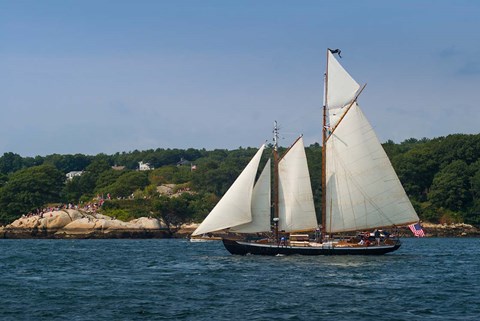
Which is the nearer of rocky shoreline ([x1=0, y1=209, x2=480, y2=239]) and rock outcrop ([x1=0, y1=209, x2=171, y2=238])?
rock outcrop ([x1=0, y1=209, x2=171, y2=238])

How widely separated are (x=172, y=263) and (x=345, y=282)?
22.6 meters

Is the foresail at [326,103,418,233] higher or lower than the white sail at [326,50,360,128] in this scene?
lower

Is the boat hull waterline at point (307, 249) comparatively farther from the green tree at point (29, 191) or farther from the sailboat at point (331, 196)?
the green tree at point (29, 191)

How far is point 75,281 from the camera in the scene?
61.4 metres

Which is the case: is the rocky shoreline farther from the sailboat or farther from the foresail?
the foresail

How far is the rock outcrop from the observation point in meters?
154

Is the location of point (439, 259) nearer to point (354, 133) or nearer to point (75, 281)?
point (354, 133)

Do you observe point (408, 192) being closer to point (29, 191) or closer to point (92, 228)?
point (92, 228)

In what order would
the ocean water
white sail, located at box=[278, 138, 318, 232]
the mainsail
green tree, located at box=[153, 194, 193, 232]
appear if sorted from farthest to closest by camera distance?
green tree, located at box=[153, 194, 193, 232], white sail, located at box=[278, 138, 318, 232], the mainsail, the ocean water

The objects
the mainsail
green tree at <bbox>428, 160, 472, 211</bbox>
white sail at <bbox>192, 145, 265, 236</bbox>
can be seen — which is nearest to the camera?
white sail at <bbox>192, 145, 265, 236</bbox>

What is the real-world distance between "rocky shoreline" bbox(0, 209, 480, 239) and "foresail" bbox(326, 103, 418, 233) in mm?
79407

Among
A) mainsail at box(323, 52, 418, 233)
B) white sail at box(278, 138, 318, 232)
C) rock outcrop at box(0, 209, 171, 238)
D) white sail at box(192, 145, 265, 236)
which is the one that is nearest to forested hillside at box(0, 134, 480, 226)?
rock outcrop at box(0, 209, 171, 238)

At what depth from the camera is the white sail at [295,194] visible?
80375 mm

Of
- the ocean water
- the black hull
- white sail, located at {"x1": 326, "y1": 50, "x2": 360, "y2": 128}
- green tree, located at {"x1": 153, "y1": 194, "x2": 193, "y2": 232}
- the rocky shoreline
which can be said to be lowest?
the ocean water
